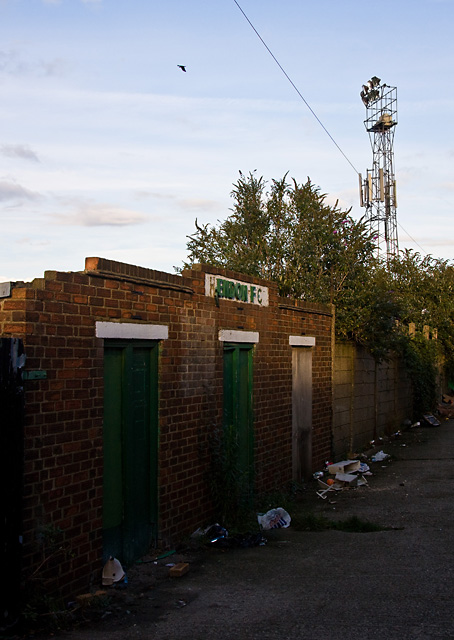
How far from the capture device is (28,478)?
16.5ft

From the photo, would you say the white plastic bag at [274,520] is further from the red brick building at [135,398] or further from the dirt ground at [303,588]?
the red brick building at [135,398]

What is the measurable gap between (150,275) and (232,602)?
3.22 m

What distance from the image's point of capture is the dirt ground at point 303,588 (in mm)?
4926

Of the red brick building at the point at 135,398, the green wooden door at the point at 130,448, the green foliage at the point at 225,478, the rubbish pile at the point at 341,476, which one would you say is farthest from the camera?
the rubbish pile at the point at 341,476

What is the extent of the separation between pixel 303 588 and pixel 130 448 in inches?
82.1

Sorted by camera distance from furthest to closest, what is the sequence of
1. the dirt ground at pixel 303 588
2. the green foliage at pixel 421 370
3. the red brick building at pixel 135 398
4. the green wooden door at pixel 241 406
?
the green foliage at pixel 421 370 → the green wooden door at pixel 241 406 → the red brick building at pixel 135 398 → the dirt ground at pixel 303 588

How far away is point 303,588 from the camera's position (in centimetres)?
588

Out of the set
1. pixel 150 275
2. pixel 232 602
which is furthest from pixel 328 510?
pixel 150 275

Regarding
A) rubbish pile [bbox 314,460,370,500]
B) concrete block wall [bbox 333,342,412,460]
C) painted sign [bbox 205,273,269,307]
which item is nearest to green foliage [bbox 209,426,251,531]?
painted sign [bbox 205,273,269,307]

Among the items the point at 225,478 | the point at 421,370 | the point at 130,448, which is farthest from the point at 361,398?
the point at 130,448

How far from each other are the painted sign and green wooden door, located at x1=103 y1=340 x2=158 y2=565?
1.48 meters

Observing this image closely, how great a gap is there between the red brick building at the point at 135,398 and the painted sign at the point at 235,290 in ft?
0.09

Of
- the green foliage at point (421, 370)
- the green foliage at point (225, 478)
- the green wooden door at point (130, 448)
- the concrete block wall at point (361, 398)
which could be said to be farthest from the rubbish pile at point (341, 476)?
the green foliage at point (421, 370)

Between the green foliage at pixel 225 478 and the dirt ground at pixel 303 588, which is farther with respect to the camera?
the green foliage at pixel 225 478
